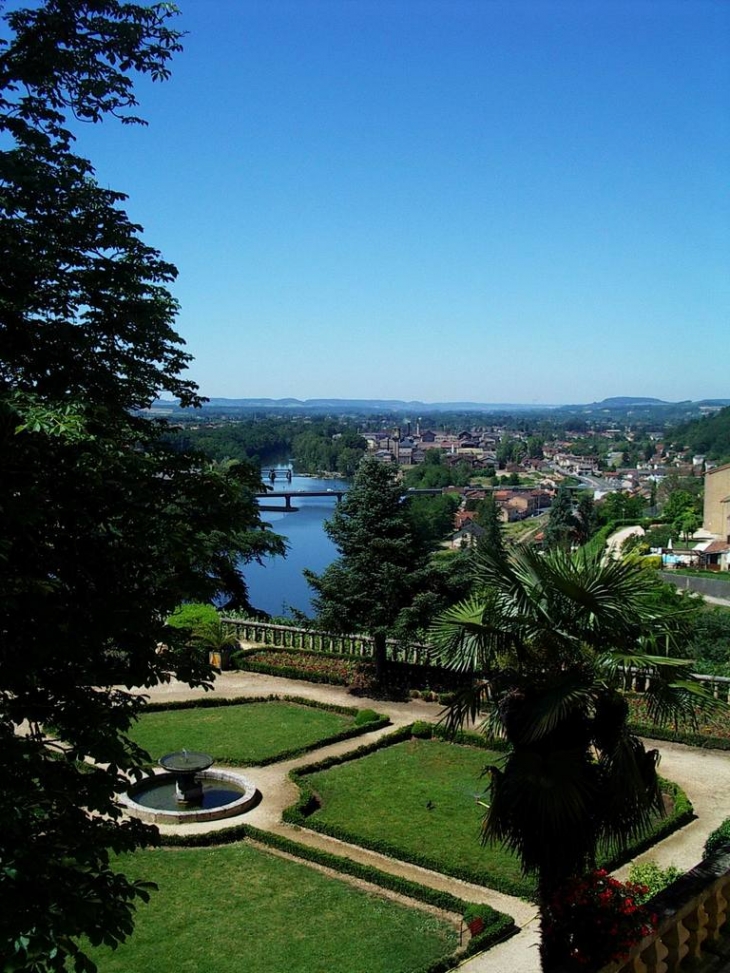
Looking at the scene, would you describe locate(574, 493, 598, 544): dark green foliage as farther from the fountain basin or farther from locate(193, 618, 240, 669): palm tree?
the fountain basin

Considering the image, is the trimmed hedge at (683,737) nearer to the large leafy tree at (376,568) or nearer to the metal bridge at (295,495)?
the large leafy tree at (376,568)

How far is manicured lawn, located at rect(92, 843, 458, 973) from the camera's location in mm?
10266

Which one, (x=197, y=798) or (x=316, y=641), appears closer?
(x=197, y=798)

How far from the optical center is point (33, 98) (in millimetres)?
7863

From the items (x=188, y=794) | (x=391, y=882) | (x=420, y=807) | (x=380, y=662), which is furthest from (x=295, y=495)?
(x=391, y=882)

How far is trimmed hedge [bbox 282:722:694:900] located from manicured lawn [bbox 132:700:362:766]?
1.40 m

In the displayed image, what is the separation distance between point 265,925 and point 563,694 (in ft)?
19.5

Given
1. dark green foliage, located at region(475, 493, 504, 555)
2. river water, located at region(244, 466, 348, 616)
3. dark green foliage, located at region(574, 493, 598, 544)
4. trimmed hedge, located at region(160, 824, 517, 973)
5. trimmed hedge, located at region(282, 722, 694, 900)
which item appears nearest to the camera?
dark green foliage, located at region(475, 493, 504, 555)

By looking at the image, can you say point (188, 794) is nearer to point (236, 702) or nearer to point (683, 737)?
point (236, 702)

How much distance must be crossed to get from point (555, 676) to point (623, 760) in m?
0.84

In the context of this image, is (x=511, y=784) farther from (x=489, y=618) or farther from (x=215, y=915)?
(x=215, y=915)

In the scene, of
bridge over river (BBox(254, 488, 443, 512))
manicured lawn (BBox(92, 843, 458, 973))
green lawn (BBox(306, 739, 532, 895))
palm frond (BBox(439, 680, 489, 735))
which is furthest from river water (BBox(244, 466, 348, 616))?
palm frond (BBox(439, 680, 489, 735))

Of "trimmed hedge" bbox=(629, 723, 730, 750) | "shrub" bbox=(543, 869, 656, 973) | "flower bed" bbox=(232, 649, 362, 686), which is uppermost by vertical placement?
"shrub" bbox=(543, 869, 656, 973)

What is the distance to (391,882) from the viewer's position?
1201cm
